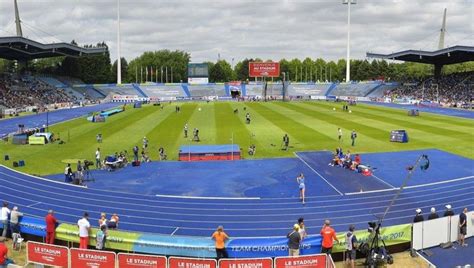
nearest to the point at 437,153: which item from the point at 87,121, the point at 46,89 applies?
the point at 87,121

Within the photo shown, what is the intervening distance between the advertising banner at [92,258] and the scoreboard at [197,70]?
129261 millimetres

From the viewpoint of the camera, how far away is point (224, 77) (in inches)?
7781

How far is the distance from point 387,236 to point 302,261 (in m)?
4.41

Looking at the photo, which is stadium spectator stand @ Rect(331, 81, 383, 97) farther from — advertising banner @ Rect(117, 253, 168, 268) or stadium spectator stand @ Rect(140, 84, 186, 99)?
advertising banner @ Rect(117, 253, 168, 268)

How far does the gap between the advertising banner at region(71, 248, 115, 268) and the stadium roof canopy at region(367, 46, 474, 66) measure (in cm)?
8378

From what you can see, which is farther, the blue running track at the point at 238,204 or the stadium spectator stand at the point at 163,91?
the stadium spectator stand at the point at 163,91

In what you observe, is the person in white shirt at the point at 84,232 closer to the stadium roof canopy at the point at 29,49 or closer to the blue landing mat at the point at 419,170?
the blue landing mat at the point at 419,170

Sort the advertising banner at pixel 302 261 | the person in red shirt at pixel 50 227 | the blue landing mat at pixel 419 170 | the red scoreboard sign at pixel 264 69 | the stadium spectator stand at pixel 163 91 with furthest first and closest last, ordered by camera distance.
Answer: the stadium spectator stand at pixel 163 91, the red scoreboard sign at pixel 264 69, the blue landing mat at pixel 419 170, the person in red shirt at pixel 50 227, the advertising banner at pixel 302 261

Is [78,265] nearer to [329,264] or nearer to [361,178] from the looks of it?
[329,264]

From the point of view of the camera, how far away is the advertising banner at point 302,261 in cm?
1353

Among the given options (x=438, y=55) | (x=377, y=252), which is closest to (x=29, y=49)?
(x=438, y=55)

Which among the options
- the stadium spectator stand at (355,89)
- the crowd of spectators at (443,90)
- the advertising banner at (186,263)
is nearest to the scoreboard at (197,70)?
the stadium spectator stand at (355,89)

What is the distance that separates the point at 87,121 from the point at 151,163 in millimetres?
34311

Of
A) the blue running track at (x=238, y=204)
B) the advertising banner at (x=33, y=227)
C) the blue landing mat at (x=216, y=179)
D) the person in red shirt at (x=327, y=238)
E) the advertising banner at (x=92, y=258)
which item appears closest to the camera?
the advertising banner at (x=92, y=258)
